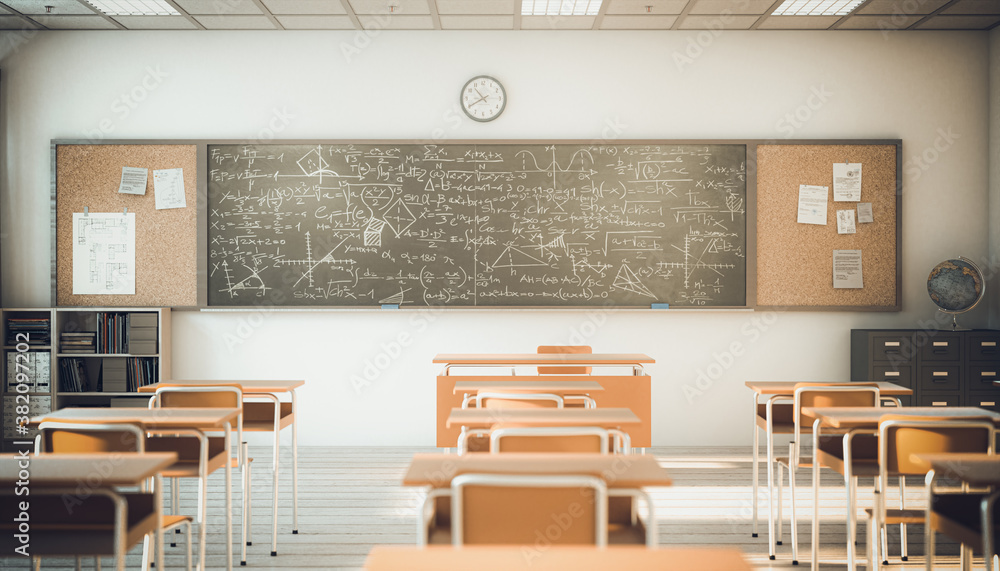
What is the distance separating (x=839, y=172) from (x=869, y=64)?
972 mm

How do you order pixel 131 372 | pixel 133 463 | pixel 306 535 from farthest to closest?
pixel 131 372 < pixel 306 535 < pixel 133 463

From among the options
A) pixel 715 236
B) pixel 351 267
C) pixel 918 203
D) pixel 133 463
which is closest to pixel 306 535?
pixel 133 463

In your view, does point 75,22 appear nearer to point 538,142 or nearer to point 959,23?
point 538,142

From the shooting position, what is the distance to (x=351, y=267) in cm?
562

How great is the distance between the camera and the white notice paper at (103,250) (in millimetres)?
5574

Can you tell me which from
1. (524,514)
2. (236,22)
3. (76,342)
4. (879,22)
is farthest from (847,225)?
(76,342)

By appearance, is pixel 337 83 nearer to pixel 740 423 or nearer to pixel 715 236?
pixel 715 236

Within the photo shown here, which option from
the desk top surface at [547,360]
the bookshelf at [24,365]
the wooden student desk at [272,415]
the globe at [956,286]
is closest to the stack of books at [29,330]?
the bookshelf at [24,365]

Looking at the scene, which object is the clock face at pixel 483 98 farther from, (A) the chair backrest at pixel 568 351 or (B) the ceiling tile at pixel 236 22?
(A) the chair backrest at pixel 568 351

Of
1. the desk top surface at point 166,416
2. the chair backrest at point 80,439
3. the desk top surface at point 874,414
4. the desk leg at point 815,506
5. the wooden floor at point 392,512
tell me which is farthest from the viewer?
the wooden floor at point 392,512

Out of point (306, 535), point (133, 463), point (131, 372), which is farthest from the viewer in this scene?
point (131, 372)

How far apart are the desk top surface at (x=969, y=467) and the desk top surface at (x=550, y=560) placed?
110 centimetres

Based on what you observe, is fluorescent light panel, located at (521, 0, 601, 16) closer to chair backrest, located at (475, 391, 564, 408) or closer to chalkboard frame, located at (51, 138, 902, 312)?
chalkboard frame, located at (51, 138, 902, 312)

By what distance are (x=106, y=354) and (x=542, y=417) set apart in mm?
4246
